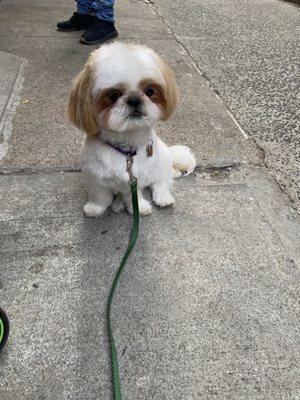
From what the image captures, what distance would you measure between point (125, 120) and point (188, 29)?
392cm

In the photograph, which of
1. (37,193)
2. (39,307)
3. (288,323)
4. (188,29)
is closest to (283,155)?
(288,323)

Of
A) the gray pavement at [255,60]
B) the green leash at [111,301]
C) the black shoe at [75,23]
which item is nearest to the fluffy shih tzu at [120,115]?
the green leash at [111,301]

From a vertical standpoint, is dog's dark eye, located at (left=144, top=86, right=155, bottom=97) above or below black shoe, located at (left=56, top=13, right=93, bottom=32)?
above

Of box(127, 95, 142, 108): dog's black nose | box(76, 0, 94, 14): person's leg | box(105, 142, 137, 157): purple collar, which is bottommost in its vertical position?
box(76, 0, 94, 14): person's leg

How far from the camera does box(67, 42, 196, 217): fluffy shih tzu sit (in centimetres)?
188

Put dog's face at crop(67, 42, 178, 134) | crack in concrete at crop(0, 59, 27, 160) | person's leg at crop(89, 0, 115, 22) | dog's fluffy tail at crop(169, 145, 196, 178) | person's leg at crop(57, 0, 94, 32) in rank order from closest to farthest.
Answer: dog's face at crop(67, 42, 178, 134) → dog's fluffy tail at crop(169, 145, 196, 178) → crack in concrete at crop(0, 59, 27, 160) → person's leg at crop(89, 0, 115, 22) → person's leg at crop(57, 0, 94, 32)

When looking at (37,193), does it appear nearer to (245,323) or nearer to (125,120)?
(125,120)

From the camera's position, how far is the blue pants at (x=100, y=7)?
14.7 feet

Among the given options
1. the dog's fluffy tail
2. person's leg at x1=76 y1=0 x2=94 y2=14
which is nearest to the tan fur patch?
the dog's fluffy tail

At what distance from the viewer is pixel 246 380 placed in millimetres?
1740

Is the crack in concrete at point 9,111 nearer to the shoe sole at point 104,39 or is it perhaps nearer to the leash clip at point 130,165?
the shoe sole at point 104,39

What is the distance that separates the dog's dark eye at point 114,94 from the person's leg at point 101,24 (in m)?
3.02

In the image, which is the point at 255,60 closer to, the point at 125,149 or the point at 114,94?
the point at 125,149

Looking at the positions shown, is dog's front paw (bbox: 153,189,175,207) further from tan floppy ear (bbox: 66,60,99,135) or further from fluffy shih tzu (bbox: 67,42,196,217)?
tan floppy ear (bbox: 66,60,99,135)
